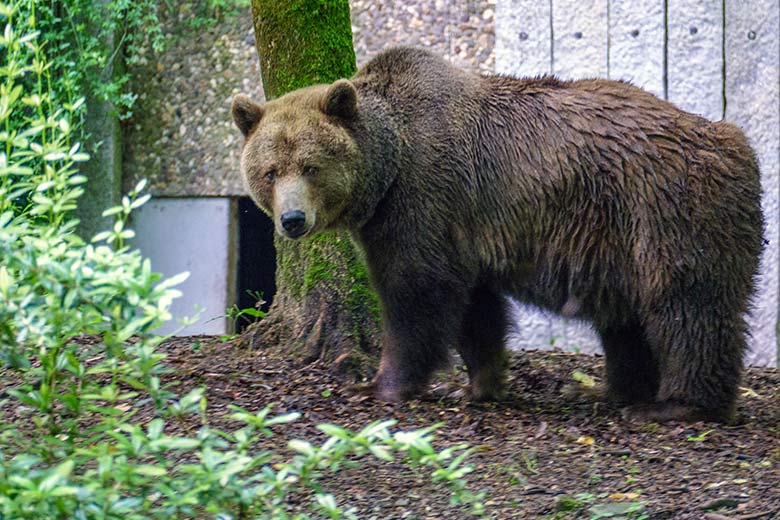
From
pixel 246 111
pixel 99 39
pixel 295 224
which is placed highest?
pixel 99 39

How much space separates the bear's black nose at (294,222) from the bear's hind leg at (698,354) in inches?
66.3

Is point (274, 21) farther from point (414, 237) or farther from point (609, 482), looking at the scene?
point (609, 482)

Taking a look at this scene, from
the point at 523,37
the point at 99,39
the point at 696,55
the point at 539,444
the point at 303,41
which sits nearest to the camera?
the point at 539,444

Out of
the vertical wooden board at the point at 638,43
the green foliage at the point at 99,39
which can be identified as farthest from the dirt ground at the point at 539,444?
the green foliage at the point at 99,39

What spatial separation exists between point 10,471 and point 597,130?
3.26 metres

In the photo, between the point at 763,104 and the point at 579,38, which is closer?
the point at 763,104

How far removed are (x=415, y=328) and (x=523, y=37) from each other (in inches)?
117

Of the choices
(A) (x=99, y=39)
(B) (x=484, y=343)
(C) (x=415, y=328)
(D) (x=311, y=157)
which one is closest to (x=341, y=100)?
(D) (x=311, y=157)

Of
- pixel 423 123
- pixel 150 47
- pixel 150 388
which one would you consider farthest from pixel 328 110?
pixel 150 47

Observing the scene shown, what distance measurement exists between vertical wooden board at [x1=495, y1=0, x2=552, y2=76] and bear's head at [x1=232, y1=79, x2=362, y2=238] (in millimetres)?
2449

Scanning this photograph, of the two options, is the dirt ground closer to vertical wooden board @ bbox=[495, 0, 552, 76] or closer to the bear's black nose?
the bear's black nose

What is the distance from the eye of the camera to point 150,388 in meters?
2.90

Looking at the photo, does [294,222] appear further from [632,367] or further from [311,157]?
[632,367]

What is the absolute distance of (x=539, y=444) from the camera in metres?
4.50
